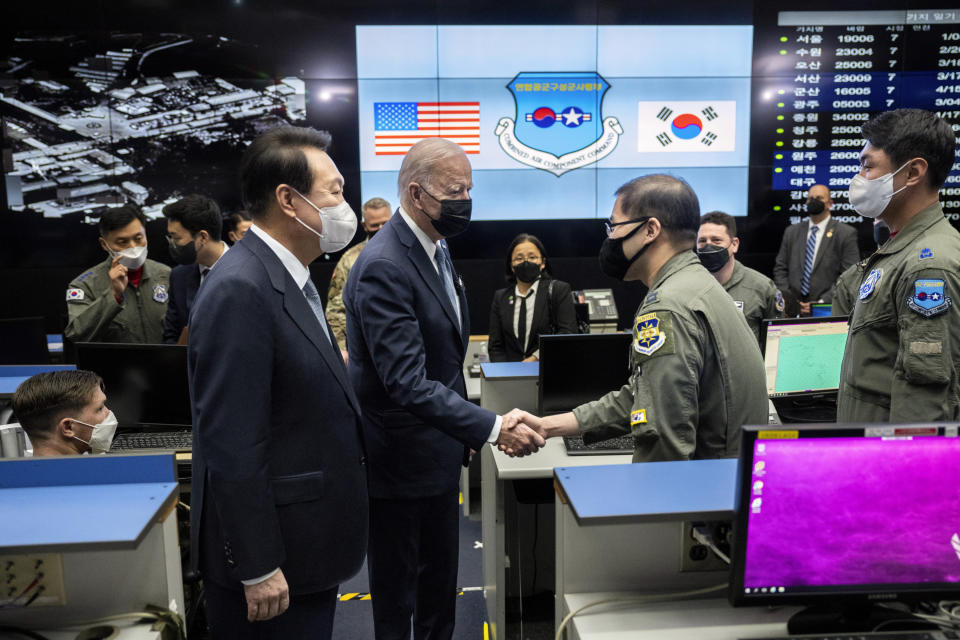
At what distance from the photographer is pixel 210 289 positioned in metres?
1.33

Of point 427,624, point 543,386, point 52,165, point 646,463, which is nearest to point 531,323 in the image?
point 543,386

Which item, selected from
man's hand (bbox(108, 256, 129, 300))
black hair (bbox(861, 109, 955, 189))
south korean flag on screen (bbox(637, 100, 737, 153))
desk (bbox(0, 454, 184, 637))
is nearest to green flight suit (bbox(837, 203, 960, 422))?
black hair (bbox(861, 109, 955, 189))

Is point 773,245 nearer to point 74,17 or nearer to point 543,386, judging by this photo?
point 543,386

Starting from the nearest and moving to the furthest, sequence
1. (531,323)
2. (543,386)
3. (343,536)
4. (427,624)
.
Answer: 1. (343,536)
2. (427,624)
3. (543,386)
4. (531,323)

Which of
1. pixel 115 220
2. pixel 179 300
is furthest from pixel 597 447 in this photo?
pixel 115 220

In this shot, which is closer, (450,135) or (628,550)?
(628,550)

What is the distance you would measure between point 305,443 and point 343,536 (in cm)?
22

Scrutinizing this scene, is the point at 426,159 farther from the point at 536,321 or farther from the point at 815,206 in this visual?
the point at 815,206

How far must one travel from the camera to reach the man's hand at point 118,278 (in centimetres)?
317

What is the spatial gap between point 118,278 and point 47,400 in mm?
1343

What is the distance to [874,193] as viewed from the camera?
2.02m

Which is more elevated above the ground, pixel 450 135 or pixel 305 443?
pixel 450 135

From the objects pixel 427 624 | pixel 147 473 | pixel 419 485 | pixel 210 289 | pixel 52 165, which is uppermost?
pixel 52 165

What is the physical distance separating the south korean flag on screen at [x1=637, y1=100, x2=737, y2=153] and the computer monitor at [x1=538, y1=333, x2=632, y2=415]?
11.5 feet
